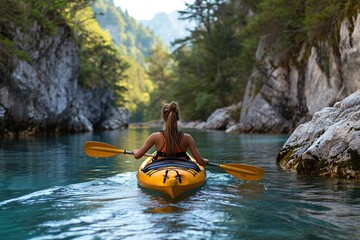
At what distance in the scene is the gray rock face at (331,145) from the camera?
726cm

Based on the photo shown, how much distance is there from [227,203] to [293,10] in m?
18.8

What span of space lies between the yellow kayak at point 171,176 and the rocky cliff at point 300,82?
1087 cm

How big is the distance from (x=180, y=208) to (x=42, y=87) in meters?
21.4

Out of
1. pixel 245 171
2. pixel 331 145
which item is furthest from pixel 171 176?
pixel 331 145

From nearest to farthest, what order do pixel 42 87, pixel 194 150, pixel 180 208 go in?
1. pixel 180 208
2. pixel 194 150
3. pixel 42 87

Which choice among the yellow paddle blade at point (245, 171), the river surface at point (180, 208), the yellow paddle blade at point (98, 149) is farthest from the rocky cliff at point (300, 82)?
the yellow paddle blade at point (98, 149)

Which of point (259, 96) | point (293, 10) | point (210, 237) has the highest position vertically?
point (293, 10)

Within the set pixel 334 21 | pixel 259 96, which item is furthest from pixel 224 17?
pixel 334 21

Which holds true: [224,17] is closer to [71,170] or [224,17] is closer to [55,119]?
[55,119]

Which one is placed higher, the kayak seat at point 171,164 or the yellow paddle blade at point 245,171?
the kayak seat at point 171,164

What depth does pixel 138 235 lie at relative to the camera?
3.97 meters

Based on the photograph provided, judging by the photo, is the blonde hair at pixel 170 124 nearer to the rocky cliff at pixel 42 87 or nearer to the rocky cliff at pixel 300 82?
the rocky cliff at pixel 300 82

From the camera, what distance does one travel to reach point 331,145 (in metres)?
7.54

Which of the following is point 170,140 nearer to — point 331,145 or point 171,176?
point 171,176
